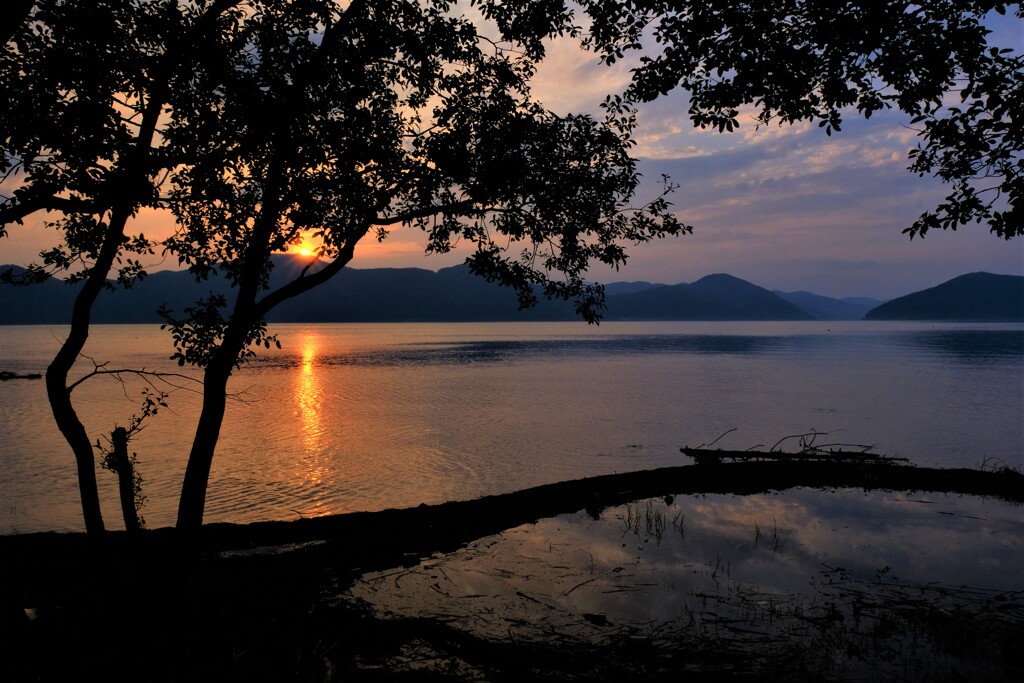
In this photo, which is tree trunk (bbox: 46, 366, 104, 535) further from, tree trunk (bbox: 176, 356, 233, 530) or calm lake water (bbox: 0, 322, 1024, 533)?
calm lake water (bbox: 0, 322, 1024, 533)

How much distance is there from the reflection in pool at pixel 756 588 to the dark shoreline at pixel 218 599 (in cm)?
105

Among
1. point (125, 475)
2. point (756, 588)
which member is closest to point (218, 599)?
point (125, 475)

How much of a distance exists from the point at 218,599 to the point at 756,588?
1152 cm

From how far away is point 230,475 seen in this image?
104ft

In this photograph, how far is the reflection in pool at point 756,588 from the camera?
36.2 feet

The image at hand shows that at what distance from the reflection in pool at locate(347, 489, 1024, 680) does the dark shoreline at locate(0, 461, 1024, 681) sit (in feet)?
3.45

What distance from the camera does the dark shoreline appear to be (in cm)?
957

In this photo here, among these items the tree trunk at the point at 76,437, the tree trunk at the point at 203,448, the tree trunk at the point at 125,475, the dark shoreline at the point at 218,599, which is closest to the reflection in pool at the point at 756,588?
the dark shoreline at the point at 218,599

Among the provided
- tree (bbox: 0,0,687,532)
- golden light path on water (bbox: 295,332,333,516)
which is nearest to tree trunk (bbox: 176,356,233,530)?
tree (bbox: 0,0,687,532)

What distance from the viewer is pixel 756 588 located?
14336 millimetres

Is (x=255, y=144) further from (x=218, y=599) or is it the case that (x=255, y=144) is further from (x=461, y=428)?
(x=461, y=428)

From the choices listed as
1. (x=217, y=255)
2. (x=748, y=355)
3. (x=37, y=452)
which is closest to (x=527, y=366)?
(x=748, y=355)

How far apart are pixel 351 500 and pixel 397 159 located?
62.6 feet

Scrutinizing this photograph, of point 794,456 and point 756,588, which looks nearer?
point 756,588
